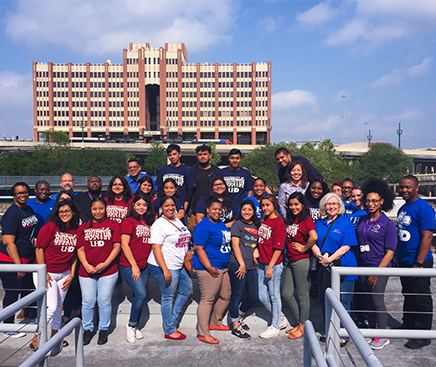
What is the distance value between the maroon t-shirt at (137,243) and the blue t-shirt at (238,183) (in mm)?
1701

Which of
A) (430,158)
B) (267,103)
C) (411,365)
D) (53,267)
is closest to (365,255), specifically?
(411,365)

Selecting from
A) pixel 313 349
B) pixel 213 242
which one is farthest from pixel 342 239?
pixel 313 349

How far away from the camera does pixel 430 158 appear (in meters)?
70.2

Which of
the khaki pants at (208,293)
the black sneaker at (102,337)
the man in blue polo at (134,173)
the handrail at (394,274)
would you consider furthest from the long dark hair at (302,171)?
the black sneaker at (102,337)

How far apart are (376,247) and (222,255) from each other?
1897mm

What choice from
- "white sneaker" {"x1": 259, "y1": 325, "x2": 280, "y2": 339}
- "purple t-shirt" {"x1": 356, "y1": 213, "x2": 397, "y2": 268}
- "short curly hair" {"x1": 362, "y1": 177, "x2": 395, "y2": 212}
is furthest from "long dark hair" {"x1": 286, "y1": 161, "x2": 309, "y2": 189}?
"white sneaker" {"x1": 259, "y1": 325, "x2": 280, "y2": 339}

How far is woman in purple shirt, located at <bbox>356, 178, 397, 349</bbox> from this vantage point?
425cm

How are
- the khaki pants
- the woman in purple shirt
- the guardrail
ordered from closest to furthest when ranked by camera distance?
the guardrail → the woman in purple shirt → the khaki pants

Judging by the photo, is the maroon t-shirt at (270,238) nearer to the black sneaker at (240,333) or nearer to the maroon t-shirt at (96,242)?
the black sneaker at (240,333)

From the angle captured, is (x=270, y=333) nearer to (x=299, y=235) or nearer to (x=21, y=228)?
(x=299, y=235)

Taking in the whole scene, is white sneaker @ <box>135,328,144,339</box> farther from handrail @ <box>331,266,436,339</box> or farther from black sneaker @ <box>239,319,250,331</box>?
handrail @ <box>331,266,436,339</box>

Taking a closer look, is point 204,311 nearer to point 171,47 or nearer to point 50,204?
point 50,204

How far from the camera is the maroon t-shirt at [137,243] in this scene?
458cm

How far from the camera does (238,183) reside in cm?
577
